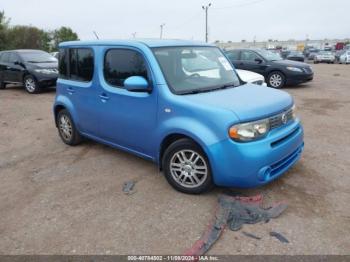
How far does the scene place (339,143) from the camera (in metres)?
5.70

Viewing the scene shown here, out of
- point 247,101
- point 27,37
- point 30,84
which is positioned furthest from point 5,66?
point 27,37

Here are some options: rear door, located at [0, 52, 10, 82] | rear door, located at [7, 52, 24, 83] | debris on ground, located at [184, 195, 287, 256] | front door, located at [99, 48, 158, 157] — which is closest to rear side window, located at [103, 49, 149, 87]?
front door, located at [99, 48, 158, 157]

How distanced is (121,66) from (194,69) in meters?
0.99

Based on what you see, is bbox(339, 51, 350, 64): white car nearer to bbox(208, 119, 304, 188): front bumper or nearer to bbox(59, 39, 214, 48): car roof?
bbox(59, 39, 214, 48): car roof

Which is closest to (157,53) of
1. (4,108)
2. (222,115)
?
(222,115)

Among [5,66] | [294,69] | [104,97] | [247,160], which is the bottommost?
[247,160]

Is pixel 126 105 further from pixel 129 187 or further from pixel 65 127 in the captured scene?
pixel 65 127

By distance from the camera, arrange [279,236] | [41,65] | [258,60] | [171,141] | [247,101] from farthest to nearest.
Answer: [258,60] → [41,65] → [171,141] → [247,101] → [279,236]

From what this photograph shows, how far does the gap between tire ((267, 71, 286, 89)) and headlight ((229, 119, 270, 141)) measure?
920 centimetres

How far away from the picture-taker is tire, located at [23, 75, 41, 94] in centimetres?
1210

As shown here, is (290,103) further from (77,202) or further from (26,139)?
(26,139)

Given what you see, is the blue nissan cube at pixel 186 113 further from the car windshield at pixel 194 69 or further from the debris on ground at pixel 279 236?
the debris on ground at pixel 279 236

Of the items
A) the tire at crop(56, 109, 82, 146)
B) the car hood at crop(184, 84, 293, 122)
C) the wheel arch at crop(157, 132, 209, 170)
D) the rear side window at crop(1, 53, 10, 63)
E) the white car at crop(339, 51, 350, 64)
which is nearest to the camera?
the car hood at crop(184, 84, 293, 122)

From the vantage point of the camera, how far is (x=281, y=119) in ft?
12.8
